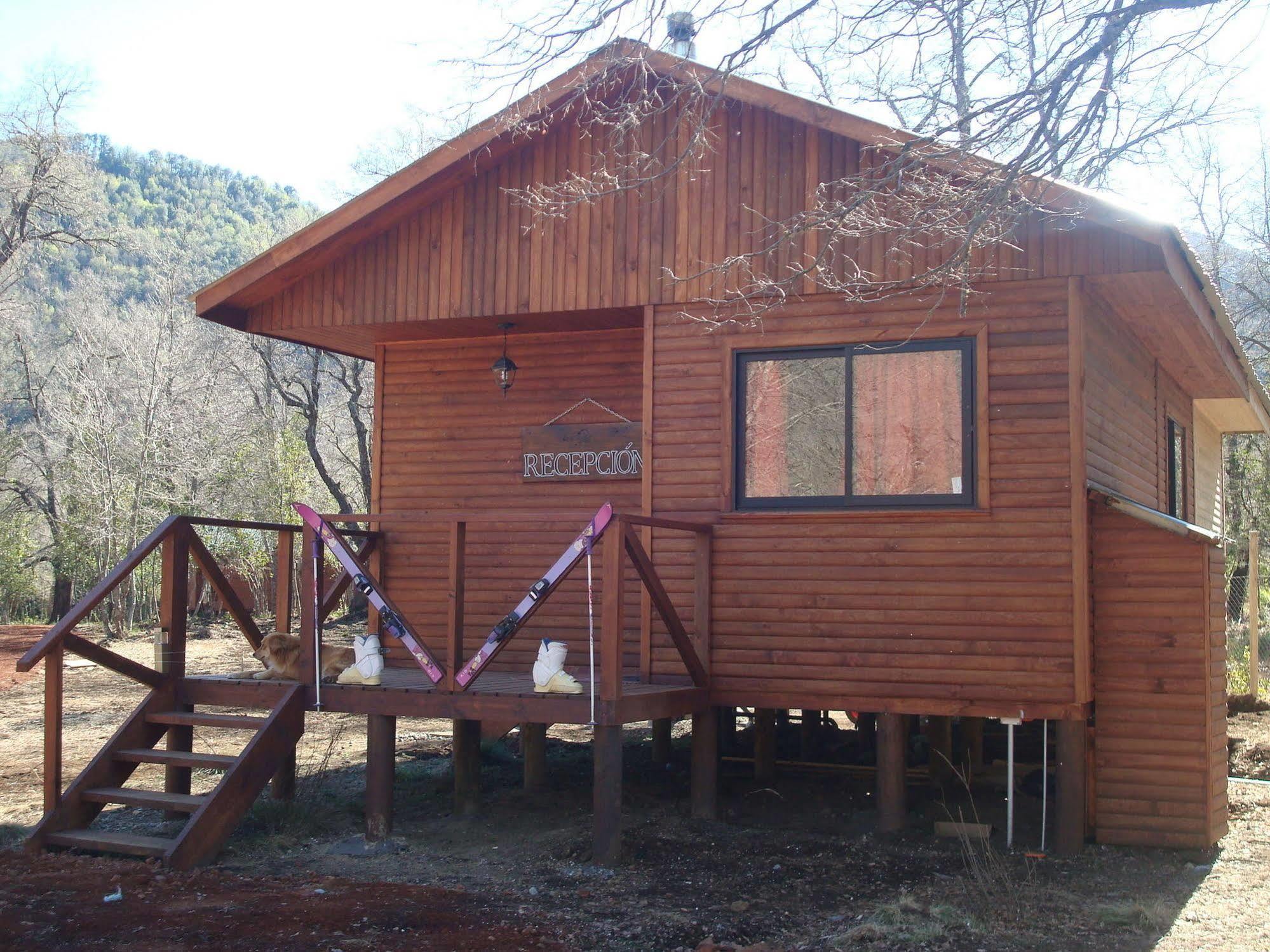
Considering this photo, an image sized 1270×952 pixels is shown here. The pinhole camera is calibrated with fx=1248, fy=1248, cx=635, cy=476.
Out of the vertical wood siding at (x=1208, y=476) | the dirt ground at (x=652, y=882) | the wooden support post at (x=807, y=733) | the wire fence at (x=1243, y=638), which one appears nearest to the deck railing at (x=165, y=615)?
the dirt ground at (x=652, y=882)

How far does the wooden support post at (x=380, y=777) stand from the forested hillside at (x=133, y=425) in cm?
1488

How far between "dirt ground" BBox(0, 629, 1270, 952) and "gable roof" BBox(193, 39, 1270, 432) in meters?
3.72

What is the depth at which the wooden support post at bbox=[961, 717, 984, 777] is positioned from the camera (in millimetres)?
10219

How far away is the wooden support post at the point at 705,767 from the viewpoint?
8.63 metres

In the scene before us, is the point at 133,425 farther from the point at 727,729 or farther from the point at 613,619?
the point at 613,619

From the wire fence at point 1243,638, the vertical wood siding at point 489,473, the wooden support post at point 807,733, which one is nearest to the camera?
the vertical wood siding at point 489,473

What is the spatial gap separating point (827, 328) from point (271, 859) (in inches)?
194

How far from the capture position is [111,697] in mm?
16203

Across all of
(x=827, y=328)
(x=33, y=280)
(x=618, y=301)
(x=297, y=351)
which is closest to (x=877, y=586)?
(x=827, y=328)

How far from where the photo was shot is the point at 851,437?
8.34 metres

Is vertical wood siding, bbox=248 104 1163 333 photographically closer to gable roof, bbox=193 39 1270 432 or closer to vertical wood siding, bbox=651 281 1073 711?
gable roof, bbox=193 39 1270 432

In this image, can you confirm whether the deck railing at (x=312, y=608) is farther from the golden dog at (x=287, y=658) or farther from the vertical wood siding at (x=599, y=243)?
the vertical wood siding at (x=599, y=243)

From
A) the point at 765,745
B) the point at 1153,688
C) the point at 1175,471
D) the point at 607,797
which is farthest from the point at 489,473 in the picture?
the point at 1175,471

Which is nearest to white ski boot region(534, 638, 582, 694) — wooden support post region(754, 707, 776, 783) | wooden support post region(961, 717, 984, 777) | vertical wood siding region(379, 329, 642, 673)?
vertical wood siding region(379, 329, 642, 673)
